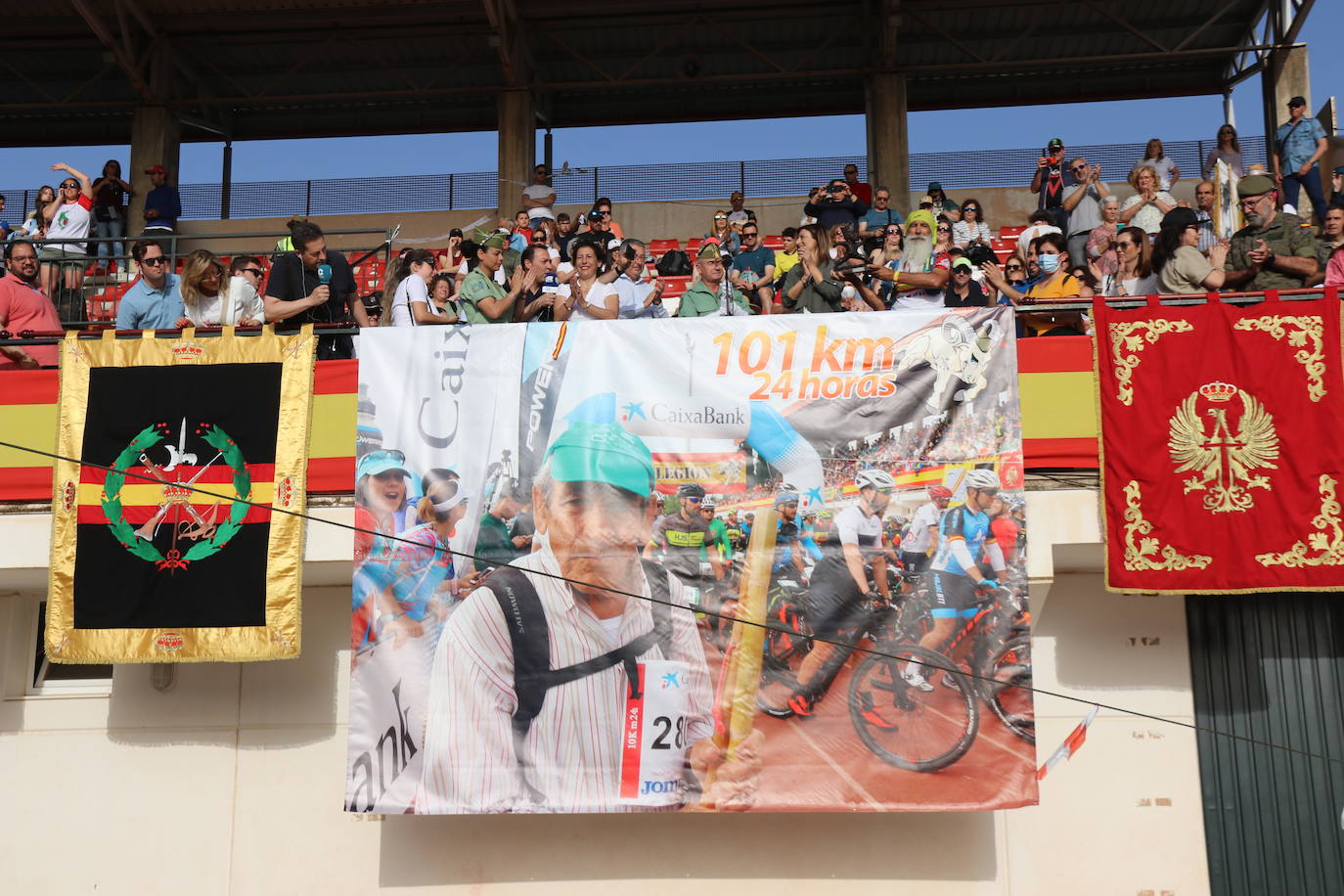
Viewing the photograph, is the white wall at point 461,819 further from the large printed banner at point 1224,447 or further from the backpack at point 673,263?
the backpack at point 673,263

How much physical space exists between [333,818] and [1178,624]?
5.51 metres

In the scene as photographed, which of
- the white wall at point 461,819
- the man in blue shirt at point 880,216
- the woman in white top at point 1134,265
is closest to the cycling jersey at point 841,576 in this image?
the white wall at point 461,819

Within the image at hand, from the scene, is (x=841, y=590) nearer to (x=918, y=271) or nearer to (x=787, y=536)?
(x=787, y=536)

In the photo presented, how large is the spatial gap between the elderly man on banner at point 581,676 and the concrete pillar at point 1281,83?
13.8 m

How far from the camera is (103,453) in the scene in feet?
25.8

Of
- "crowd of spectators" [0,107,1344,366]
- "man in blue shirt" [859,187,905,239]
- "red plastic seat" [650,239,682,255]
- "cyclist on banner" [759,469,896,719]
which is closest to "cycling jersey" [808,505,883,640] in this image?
"cyclist on banner" [759,469,896,719]

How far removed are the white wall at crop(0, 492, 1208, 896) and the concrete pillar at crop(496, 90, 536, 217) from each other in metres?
10.5

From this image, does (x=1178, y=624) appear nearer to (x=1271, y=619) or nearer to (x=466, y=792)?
(x=1271, y=619)

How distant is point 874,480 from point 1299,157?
348 inches

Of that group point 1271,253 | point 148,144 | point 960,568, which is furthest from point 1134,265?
point 148,144

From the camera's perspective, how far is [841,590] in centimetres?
714

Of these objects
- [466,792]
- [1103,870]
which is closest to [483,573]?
[466,792]

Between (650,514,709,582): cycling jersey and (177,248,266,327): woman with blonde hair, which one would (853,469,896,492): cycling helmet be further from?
(177,248,266,327): woman with blonde hair

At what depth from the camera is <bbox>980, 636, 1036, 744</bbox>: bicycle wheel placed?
A: 6.99 meters
